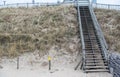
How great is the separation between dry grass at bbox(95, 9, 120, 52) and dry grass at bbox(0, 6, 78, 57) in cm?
258

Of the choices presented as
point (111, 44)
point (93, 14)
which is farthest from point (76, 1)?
point (111, 44)

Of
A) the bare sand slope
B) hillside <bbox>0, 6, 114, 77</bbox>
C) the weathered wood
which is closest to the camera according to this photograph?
the weathered wood

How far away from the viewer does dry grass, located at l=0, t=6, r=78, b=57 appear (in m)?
25.0

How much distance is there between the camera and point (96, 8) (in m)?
31.0

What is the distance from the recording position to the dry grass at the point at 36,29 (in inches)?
985

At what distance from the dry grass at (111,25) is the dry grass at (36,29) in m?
2.58

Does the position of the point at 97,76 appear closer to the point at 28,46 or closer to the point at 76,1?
the point at 28,46

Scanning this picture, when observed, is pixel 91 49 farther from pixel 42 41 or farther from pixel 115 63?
pixel 115 63

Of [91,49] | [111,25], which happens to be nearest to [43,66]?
[91,49]

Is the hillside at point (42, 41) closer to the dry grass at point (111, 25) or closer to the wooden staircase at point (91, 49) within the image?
the dry grass at point (111, 25)

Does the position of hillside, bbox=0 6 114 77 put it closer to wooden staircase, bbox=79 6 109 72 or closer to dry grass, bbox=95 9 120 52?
dry grass, bbox=95 9 120 52

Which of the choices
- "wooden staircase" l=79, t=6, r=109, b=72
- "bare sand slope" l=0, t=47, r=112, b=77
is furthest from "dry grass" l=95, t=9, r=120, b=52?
"bare sand slope" l=0, t=47, r=112, b=77

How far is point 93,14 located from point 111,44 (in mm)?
4393

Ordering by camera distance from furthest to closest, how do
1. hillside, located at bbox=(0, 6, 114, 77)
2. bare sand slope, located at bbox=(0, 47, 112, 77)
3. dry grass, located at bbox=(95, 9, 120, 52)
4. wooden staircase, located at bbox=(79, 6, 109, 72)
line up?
dry grass, located at bbox=(95, 9, 120, 52) < hillside, located at bbox=(0, 6, 114, 77) < wooden staircase, located at bbox=(79, 6, 109, 72) < bare sand slope, located at bbox=(0, 47, 112, 77)
